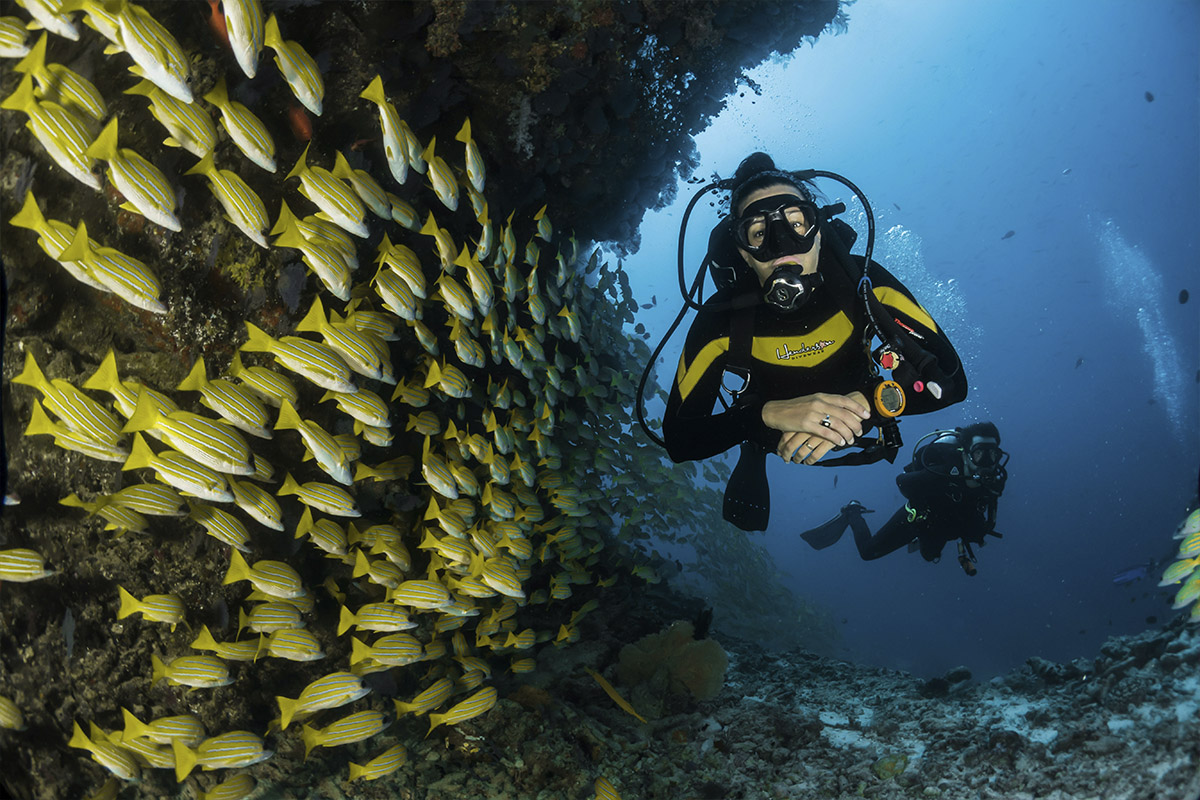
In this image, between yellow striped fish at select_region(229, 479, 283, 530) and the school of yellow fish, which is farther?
yellow striped fish at select_region(229, 479, 283, 530)

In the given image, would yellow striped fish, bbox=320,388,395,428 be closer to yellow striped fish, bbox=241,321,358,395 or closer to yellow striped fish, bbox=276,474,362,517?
yellow striped fish, bbox=241,321,358,395

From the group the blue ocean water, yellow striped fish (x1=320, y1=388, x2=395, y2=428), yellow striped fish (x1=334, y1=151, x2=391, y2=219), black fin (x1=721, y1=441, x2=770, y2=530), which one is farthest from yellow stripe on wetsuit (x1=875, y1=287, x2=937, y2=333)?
the blue ocean water

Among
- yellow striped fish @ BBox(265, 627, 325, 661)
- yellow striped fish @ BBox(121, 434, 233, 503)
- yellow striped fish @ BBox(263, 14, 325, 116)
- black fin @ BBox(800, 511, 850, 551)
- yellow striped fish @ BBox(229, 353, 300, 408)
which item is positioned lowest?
yellow striped fish @ BBox(265, 627, 325, 661)

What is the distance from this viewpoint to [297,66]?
2.93m

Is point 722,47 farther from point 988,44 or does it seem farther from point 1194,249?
point 1194,249

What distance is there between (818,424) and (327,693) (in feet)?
12.3

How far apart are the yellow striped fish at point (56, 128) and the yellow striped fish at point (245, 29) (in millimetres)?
925

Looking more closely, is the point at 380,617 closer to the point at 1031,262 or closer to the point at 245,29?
the point at 245,29

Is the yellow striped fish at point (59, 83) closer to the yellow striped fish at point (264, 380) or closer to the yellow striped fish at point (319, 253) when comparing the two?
the yellow striped fish at point (319, 253)

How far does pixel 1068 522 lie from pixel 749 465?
300 feet

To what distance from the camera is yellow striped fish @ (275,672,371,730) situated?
3.41m

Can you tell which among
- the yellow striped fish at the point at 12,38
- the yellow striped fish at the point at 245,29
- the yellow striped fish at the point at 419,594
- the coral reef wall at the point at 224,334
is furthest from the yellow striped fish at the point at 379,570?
the yellow striped fish at the point at 12,38

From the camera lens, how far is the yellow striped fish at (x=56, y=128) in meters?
2.59

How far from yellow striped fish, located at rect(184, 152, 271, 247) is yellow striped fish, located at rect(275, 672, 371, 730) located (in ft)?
9.29
